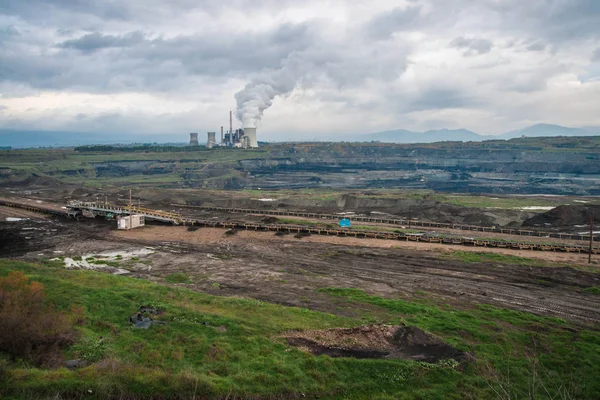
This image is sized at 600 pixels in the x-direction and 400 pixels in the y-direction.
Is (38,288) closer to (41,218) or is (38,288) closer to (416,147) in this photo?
(41,218)

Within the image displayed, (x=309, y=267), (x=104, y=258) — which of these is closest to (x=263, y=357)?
(x=309, y=267)

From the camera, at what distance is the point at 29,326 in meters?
14.8

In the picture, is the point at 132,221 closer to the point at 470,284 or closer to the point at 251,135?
the point at 470,284

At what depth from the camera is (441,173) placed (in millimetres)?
150625

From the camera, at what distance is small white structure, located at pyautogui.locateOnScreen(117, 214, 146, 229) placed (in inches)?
2012

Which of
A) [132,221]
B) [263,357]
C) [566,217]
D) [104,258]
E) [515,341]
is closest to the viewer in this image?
[263,357]

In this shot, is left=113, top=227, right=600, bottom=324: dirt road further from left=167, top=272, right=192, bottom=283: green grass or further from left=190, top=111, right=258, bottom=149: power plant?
left=190, top=111, right=258, bottom=149: power plant

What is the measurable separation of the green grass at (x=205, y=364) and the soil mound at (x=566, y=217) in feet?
153

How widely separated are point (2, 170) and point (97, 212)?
73060 mm

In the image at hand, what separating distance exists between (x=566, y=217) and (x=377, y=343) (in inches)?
1981

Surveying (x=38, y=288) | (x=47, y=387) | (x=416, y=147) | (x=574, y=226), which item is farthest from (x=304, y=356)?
(x=416, y=147)

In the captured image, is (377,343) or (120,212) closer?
(377,343)

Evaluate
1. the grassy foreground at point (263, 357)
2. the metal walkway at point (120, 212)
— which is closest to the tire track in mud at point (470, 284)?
the grassy foreground at point (263, 357)

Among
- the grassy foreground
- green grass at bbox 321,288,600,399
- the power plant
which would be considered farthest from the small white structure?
the power plant
